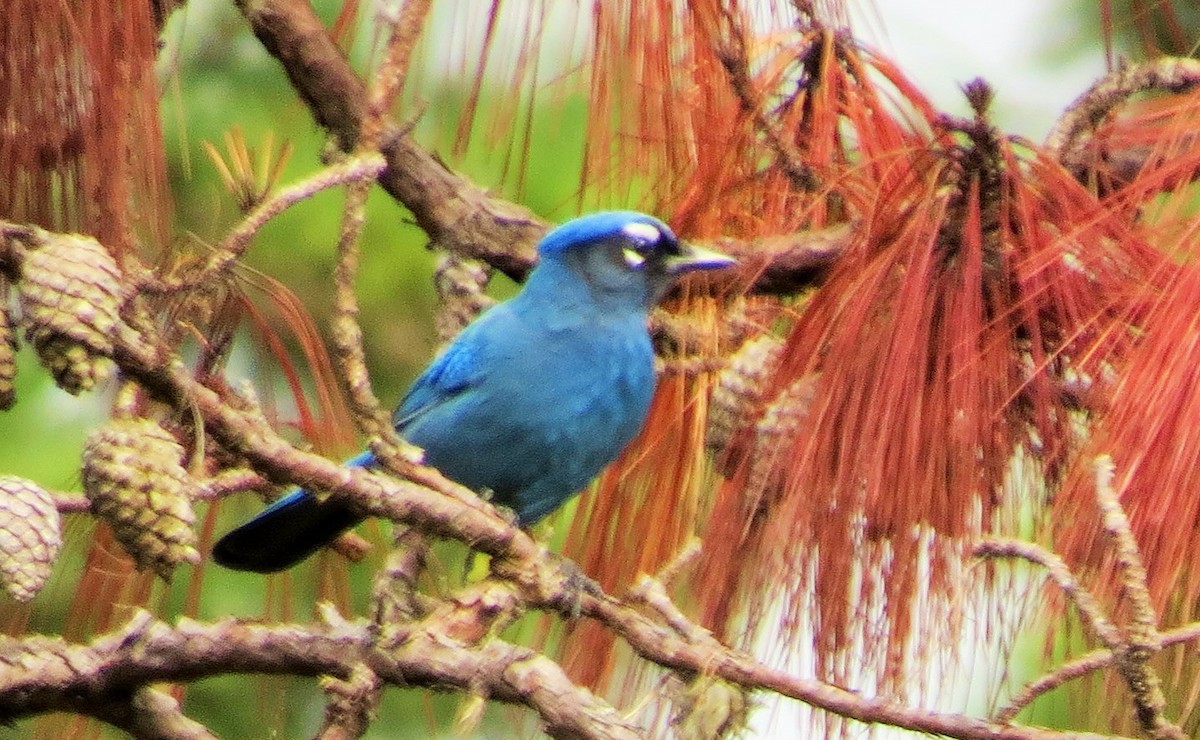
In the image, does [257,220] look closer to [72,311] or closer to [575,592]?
[72,311]

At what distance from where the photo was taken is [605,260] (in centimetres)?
289

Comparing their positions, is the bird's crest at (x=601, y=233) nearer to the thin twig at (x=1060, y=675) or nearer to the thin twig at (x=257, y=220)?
the thin twig at (x=257, y=220)

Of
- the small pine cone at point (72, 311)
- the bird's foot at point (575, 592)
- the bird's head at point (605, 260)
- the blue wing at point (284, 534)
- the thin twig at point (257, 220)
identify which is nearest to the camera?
the small pine cone at point (72, 311)

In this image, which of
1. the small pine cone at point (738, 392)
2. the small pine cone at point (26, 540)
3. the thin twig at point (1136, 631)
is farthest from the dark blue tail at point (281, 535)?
the thin twig at point (1136, 631)

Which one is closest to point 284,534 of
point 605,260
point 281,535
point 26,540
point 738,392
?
point 281,535

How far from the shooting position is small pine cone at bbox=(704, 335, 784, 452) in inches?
79.5

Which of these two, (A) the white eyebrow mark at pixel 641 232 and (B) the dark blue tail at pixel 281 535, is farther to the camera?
(B) the dark blue tail at pixel 281 535

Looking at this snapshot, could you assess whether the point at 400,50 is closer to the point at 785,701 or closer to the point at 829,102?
the point at 829,102

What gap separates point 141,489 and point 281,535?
1.22 metres

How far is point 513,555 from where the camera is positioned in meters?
1.84

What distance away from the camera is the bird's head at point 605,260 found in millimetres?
2764

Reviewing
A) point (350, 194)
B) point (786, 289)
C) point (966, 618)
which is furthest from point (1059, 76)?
point (350, 194)

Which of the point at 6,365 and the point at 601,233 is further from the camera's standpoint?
the point at 601,233

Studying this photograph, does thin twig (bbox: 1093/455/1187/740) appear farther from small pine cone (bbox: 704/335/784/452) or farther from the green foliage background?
the green foliage background
